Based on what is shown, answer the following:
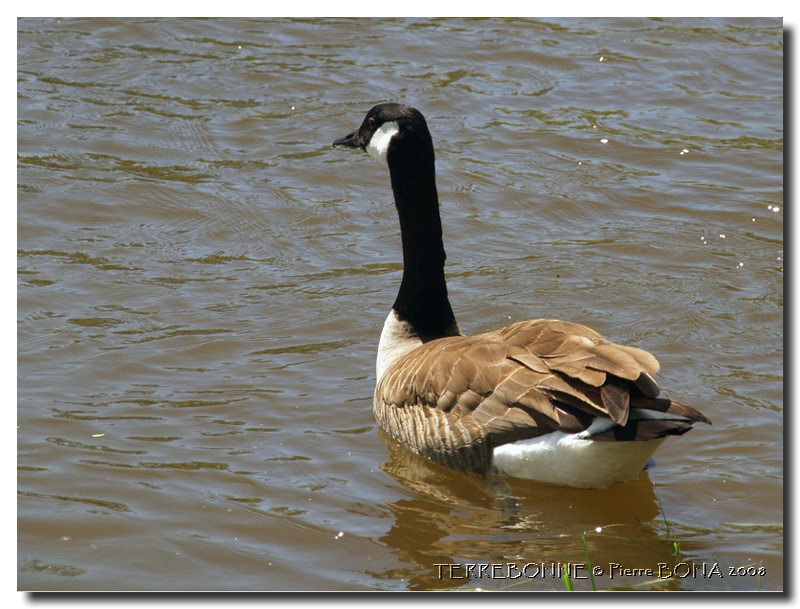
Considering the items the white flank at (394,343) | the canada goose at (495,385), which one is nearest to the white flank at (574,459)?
the canada goose at (495,385)

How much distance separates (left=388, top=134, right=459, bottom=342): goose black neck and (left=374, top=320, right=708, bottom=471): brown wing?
1.82 feet

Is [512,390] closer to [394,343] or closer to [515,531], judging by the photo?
[515,531]

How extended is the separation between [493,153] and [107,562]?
6777 mm

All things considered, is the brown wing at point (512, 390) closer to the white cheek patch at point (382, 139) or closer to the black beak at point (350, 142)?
the white cheek patch at point (382, 139)

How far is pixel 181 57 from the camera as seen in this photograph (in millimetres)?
12047

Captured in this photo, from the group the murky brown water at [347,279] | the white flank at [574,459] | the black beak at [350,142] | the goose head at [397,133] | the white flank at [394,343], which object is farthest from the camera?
the black beak at [350,142]

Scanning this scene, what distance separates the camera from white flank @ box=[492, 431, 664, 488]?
203 inches

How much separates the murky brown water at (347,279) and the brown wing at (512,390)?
0.34 meters

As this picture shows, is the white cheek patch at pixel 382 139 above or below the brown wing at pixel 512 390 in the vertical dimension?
above

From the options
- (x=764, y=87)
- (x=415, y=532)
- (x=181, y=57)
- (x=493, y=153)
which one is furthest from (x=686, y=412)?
(x=181, y=57)

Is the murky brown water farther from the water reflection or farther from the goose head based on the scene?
the goose head

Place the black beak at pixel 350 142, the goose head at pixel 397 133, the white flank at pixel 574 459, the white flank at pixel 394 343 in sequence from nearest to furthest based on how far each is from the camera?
the white flank at pixel 574 459 → the goose head at pixel 397 133 → the white flank at pixel 394 343 → the black beak at pixel 350 142

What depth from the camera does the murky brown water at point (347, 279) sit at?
17.4 ft

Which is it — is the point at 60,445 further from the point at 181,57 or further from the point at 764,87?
the point at 764,87
